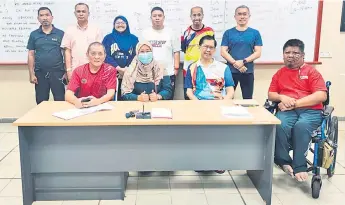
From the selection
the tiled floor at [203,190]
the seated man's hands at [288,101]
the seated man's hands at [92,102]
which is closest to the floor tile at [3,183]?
the tiled floor at [203,190]

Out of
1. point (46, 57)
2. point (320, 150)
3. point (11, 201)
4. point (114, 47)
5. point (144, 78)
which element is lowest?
point (11, 201)

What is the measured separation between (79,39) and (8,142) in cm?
136

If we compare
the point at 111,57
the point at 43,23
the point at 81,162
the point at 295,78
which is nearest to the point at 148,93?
the point at 111,57

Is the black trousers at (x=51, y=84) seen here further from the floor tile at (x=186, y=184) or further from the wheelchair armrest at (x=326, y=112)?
the wheelchair armrest at (x=326, y=112)

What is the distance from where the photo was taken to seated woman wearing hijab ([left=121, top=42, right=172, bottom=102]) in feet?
10.9

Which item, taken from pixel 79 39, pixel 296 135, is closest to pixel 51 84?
pixel 79 39

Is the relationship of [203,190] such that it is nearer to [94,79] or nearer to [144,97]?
[144,97]

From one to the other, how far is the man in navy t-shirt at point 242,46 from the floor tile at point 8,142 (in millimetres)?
2404

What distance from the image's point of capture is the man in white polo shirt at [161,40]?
12.9 feet

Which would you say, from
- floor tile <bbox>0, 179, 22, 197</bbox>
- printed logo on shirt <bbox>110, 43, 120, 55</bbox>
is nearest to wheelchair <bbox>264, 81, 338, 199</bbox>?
printed logo on shirt <bbox>110, 43, 120, 55</bbox>

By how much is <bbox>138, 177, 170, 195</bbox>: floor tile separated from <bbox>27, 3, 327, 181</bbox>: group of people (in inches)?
25.9

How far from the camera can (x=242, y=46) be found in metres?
3.97

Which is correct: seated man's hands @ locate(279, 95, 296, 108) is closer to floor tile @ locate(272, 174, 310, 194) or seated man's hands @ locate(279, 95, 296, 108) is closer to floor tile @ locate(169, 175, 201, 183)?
floor tile @ locate(272, 174, 310, 194)

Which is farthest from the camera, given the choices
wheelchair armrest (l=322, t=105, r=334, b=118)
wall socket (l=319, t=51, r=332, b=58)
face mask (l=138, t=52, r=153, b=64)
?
wall socket (l=319, t=51, r=332, b=58)
